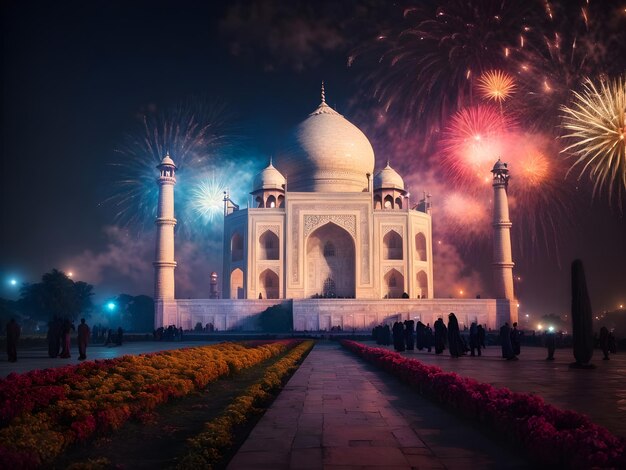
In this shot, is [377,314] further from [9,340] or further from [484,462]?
[484,462]

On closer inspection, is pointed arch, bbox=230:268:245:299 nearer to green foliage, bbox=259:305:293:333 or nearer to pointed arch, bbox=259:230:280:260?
pointed arch, bbox=259:230:280:260

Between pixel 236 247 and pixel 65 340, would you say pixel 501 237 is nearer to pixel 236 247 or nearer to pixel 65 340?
pixel 236 247

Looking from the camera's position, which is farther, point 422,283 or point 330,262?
point 422,283

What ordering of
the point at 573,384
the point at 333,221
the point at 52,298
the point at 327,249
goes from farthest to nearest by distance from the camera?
the point at 52,298 → the point at 327,249 → the point at 333,221 → the point at 573,384

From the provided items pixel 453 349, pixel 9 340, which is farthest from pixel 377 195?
pixel 9 340

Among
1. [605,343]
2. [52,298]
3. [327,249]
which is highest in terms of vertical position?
[327,249]

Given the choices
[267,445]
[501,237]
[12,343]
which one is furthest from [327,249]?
[267,445]

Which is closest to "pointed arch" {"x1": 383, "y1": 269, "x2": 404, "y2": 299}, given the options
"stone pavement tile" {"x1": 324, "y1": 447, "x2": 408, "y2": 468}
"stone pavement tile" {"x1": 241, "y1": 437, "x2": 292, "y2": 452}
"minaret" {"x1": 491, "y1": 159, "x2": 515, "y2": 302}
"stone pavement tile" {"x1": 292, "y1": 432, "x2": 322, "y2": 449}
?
"minaret" {"x1": 491, "y1": 159, "x2": 515, "y2": 302}
